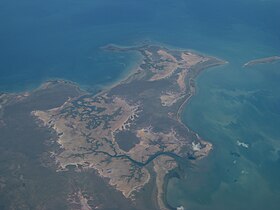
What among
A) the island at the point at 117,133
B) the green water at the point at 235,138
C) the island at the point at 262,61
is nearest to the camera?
the island at the point at 117,133

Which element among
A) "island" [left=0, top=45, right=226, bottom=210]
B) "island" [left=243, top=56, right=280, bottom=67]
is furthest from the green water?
"island" [left=0, top=45, right=226, bottom=210]

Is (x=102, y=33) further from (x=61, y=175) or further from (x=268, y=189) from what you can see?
(x=268, y=189)

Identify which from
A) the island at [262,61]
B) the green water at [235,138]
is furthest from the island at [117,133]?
the island at [262,61]

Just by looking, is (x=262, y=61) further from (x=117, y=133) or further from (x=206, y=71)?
(x=117, y=133)

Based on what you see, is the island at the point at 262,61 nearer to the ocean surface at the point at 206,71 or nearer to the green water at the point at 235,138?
the ocean surface at the point at 206,71

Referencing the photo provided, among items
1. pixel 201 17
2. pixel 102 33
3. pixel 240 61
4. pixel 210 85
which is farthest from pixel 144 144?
pixel 201 17

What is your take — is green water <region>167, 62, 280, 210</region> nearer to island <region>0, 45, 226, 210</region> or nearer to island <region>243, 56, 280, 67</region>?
island <region>243, 56, 280, 67</region>

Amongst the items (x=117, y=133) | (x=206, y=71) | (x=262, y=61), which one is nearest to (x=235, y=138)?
(x=117, y=133)
